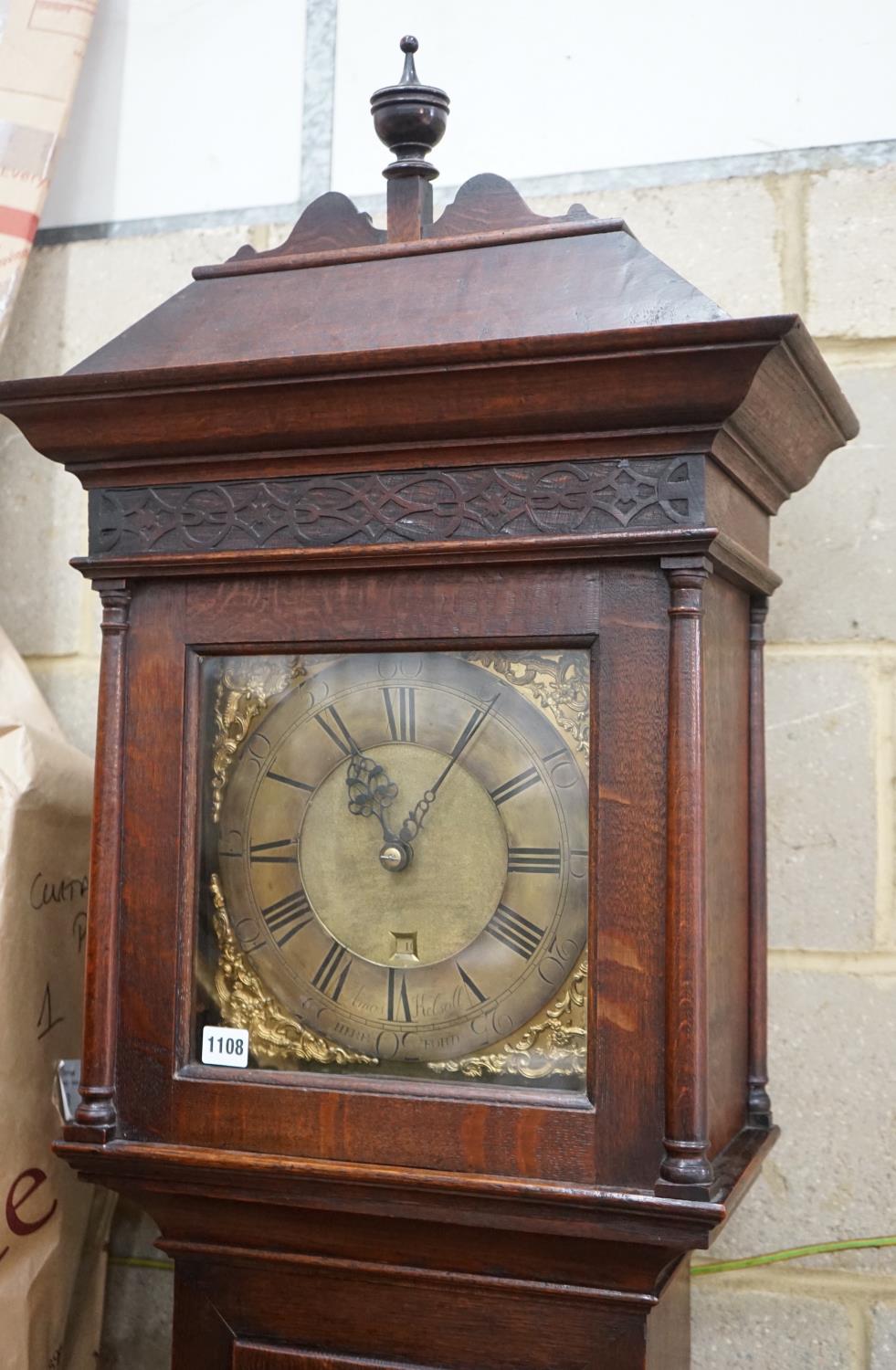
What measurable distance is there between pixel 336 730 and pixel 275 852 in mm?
101

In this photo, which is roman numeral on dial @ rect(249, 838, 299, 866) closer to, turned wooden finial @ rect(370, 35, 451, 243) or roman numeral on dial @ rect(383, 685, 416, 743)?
roman numeral on dial @ rect(383, 685, 416, 743)

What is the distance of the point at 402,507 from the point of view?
96cm

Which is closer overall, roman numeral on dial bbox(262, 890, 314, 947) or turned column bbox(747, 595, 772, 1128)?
roman numeral on dial bbox(262, 890, 314, 947)

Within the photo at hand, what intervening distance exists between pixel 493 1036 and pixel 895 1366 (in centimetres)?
55

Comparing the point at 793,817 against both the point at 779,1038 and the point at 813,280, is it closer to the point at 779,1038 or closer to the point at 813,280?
the point at 779,1038

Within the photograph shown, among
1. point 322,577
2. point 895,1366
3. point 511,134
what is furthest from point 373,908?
point 511,134

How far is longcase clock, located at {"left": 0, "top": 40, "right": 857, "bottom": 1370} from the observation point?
0.90 m

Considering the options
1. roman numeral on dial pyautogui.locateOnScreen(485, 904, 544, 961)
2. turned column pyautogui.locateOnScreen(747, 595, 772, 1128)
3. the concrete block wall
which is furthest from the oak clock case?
the concrete block wall

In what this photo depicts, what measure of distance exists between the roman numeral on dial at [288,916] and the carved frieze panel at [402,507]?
26cm

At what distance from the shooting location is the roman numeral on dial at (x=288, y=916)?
39.2 inches

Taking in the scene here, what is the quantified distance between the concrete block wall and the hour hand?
432 mm

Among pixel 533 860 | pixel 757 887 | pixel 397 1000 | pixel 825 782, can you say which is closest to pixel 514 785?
pixel 533 860

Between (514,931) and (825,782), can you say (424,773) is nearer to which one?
(514,931)

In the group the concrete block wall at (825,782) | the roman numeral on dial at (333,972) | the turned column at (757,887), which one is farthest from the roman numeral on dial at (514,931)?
the concrete block wall at (825,782)
